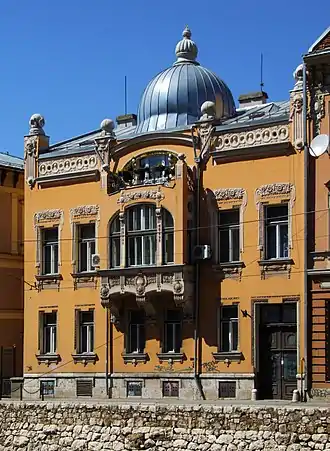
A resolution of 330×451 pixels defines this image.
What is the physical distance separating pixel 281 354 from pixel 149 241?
20.7ft

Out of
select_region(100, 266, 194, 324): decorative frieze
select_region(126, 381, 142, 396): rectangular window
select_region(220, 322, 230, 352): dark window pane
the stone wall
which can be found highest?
select_region(100, 266, 194, 324): decorative frieze

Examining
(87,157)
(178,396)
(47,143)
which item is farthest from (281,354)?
(47,143)

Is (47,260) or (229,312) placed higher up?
(47,260)

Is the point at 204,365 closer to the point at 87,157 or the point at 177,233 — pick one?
the point at 177,233

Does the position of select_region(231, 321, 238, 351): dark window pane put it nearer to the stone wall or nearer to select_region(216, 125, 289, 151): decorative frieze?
the stone wall

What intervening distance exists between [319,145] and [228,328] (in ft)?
24.5

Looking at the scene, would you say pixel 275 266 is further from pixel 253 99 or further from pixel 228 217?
pixel 253 99

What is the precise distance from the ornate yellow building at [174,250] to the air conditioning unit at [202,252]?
180 mm

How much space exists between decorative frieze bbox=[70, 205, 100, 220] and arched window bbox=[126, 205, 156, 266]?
2.22 m

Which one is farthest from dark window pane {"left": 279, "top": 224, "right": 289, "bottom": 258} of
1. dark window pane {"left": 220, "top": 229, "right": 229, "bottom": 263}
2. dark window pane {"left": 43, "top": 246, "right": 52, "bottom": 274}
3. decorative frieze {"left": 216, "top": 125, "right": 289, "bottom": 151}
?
dark window pane {"left": 43, "top": 246, "right": 52, "bottom": 274}

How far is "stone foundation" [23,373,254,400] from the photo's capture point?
3691 cm

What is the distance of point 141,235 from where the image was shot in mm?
38781

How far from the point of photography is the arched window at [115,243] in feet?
130

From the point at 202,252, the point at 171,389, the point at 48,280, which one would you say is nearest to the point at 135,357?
the point at 171,389
